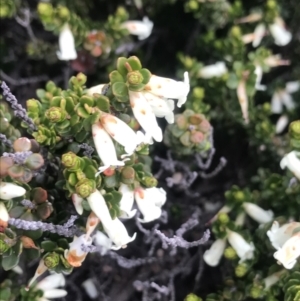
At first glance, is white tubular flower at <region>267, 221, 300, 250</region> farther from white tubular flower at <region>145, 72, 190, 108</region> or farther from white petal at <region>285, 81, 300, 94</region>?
white petal at <region>285, 81, 300, 94</region>

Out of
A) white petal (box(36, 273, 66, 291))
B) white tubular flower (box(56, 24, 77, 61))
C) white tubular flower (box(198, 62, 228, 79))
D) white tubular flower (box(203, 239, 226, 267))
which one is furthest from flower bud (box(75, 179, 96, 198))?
white tubular flower (box(198, 62, 228, 79))

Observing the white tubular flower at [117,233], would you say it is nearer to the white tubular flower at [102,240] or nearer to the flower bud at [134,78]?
the white tubular flower at [102,240]

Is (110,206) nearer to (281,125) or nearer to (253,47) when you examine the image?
(281,125)

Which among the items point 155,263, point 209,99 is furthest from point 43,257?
point 209,99

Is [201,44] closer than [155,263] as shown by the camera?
No

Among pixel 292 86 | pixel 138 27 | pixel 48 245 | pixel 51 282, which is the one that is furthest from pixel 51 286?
pixel 292 86

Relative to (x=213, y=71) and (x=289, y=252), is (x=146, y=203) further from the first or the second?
(x=213, y=71)
